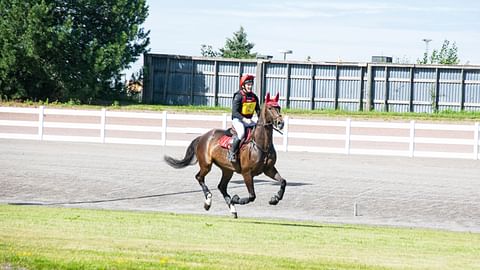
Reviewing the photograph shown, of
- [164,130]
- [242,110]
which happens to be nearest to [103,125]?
[164,130]

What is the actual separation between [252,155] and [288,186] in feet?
26.4

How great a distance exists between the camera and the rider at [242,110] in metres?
20.5

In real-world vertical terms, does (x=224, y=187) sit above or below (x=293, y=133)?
below

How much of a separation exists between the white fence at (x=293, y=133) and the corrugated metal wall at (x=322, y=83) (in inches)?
409

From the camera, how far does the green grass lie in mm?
13094

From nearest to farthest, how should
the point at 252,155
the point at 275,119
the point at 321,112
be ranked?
1. the point at 275,119
2. the point at 252,155
3. the point at 321,112

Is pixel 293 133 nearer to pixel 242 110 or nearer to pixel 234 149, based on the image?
pixel 234 149

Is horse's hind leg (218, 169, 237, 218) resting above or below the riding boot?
below

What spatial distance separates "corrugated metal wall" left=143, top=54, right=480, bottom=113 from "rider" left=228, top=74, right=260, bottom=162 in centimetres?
3165

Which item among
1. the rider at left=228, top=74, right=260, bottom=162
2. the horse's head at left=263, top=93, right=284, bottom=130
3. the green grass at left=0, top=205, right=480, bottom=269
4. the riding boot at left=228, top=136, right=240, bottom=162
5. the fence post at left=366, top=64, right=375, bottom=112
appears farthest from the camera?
the fence post at left=366, top=64, right=375, bottom=112

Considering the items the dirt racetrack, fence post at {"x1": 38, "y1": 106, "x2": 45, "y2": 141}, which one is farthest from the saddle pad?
fence post at {"x1": 38, "y1": 106, "x2": 45, "y2": 141}

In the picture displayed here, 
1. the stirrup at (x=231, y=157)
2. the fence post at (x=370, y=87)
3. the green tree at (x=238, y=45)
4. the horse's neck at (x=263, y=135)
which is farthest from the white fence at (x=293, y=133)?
the green tree at (x=238, y=45)

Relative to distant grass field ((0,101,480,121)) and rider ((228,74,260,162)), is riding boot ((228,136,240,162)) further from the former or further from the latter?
distant grass field ((0,101,480,121))

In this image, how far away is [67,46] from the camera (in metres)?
52.1
